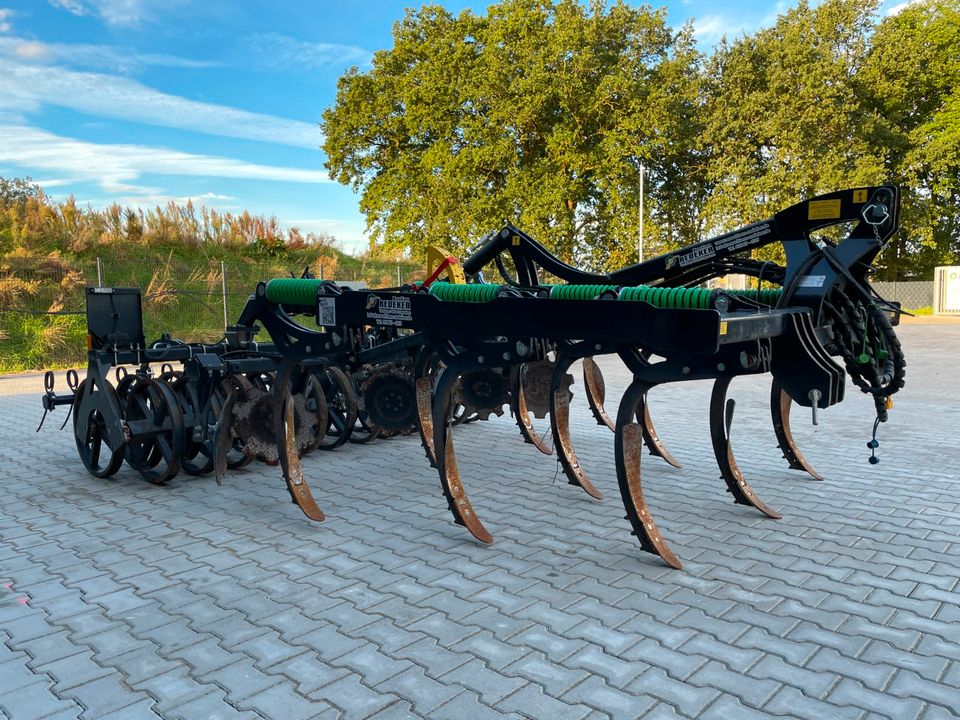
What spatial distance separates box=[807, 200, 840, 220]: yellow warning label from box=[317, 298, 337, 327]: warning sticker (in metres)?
2.64

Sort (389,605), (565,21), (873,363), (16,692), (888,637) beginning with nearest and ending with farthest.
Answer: (16,692), (888,637), (389,605), (873,363), (565,21)

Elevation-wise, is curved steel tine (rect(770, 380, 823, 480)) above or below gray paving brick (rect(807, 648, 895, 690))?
above

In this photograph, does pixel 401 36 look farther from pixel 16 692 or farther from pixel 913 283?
pixel 16 692

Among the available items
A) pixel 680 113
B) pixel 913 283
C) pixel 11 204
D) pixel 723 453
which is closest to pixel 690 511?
pixel 723 453

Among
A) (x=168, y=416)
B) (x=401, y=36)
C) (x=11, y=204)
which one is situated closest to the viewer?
(x=168, y=416)

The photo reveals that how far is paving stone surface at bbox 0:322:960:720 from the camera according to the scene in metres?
2.66

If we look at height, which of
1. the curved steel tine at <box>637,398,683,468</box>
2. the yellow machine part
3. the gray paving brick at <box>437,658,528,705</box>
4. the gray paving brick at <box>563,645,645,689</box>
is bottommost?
the gray paving brick at <box>437,658,528,705</box>

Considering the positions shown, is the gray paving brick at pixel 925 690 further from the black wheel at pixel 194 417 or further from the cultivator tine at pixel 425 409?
the black wheel at pixel 194 417

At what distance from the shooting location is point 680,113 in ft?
86.8

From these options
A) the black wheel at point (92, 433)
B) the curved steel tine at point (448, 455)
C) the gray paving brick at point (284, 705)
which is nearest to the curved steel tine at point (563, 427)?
the curved steel tine at point (448, 455)

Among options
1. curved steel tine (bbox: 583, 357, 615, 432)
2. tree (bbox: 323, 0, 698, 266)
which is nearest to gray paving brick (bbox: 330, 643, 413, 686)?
curved steel tine (bbox: 583, 357, 615, 432)

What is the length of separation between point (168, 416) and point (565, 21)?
24281mm

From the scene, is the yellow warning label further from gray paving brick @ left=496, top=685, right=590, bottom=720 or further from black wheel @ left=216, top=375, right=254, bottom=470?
black wheel @ left=216, top=375, right=254, bottom=470

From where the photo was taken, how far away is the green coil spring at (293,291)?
4.71 m
